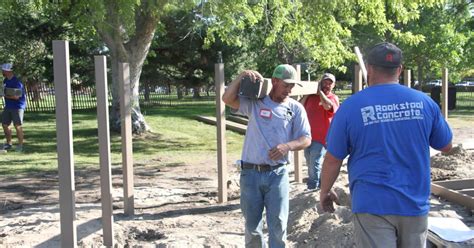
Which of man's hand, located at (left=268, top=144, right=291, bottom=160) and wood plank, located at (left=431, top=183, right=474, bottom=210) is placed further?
wood plank, located at (left=431, top=183, right=474, bottom=210)

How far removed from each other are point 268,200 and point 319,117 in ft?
9.70

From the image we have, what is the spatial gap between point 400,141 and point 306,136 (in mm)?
1653

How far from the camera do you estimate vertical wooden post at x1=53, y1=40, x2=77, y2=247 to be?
4594 mm

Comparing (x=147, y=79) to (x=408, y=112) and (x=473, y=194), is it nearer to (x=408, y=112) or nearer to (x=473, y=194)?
(x=473, y=194)

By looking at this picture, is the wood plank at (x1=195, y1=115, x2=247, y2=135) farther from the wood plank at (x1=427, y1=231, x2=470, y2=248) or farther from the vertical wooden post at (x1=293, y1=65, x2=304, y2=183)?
the wood plank at (x1=427, y1=231, x2=470, y2=248)

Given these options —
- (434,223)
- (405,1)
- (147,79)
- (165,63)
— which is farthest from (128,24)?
(147,79)

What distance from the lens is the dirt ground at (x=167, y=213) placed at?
5.77m

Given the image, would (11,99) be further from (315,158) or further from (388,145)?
(388,145)

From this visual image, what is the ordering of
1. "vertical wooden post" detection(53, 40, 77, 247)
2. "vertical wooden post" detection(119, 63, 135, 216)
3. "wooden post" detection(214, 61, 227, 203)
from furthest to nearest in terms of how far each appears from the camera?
"wooden post" detection(214, 61, 227, 203) → "vertical wooden post" detection(119, 63, 135, 216) → "vertical wooden post" detection(53, 40, 77, 247)

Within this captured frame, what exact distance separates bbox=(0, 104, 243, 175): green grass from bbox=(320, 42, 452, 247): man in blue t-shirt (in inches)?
339

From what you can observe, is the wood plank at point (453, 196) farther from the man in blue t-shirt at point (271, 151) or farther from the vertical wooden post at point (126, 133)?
the vertical wooden post at point (126, 133)

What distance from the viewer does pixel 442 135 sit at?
3.30 m

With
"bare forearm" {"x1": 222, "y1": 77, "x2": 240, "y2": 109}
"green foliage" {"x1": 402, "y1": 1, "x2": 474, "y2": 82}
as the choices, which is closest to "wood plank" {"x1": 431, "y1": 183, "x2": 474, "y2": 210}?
"bare forearm" {"x1": 222, "y1": 77, "x2": 240, "y2": 109}

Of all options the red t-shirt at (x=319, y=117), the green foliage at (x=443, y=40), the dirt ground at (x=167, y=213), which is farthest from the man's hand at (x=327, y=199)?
the green foliage at (x=443, y=40)
